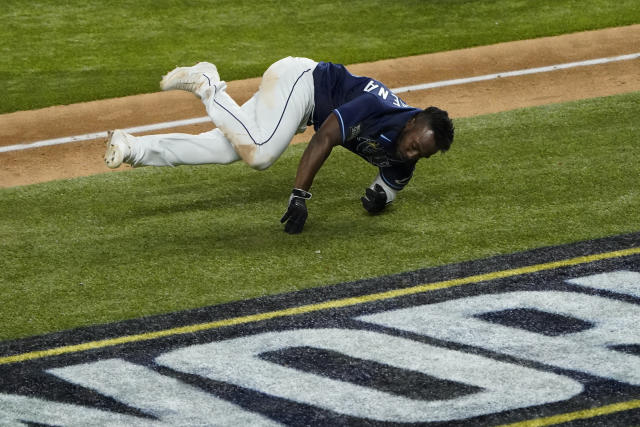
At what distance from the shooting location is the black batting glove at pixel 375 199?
283 inches

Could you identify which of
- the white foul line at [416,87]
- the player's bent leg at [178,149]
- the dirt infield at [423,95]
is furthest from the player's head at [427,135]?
the white foul line at [416,87]

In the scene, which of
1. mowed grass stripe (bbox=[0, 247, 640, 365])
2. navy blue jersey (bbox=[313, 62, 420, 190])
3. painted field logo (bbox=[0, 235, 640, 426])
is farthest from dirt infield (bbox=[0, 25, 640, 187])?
painted field logo (bbox=[0, 235, 640, 426])

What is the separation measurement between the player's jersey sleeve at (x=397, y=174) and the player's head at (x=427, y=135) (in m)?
0.40

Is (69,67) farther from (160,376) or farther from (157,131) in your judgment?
(160,376)

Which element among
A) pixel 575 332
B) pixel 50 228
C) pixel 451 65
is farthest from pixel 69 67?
pixel 575 332

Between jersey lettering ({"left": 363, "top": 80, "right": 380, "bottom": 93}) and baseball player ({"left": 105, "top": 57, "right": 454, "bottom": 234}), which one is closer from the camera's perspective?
baseball player ({"left": 105, "top": 57, "right": 454, "bottom": 234})

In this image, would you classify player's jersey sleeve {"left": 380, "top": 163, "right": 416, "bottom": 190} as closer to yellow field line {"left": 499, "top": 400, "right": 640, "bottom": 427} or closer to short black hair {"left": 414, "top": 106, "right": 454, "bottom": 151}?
short black hair {"left": 414, "top": 106, "right": 454, "bottom": 151}

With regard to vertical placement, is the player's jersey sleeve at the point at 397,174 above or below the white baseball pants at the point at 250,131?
below

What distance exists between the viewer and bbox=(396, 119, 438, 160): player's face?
6.56m

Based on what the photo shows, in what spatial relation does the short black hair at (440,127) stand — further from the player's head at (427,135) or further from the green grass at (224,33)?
the green grass at (224,33)

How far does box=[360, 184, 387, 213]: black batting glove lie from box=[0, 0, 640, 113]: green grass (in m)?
4.91

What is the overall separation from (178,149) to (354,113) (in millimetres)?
1275

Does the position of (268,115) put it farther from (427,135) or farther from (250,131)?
(427,135)

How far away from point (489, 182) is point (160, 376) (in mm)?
3626
